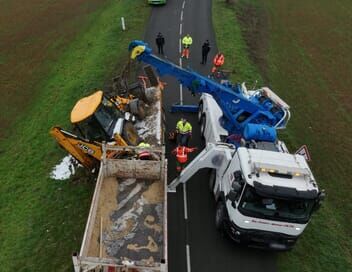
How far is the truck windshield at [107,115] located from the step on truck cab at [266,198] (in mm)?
4375

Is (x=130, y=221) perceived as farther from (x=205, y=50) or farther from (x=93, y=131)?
(x=205, y=50)

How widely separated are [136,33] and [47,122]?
11.4 meters

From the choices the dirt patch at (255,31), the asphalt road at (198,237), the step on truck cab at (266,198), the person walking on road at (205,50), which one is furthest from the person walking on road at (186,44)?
the step on truck cab at (266,198)

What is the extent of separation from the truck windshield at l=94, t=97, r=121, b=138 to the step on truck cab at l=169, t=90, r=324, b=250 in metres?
4.38

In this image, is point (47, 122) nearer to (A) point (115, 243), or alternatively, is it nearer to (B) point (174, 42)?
Result: (A) point (115, 243)

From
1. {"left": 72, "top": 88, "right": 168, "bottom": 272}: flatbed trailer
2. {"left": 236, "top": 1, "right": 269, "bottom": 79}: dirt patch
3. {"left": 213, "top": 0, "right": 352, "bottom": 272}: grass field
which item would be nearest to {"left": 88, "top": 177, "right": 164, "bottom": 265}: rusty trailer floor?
{"left": 72, "top": 88, "right": 168, "bottom": 272}: flatbed trailer

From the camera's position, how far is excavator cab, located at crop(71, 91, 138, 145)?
12.8 meters

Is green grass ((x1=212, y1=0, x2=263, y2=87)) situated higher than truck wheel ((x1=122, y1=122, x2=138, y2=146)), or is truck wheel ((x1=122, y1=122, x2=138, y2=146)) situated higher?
truck wheel ((x1=122, y1=122, x2=138, y2=146))

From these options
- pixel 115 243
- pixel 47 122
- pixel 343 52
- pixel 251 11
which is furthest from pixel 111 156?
pixel 251 11

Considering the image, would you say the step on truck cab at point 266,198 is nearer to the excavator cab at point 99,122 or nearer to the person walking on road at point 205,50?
the excavator cab at point 99,122

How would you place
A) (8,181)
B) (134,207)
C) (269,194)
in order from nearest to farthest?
(269,194), (134,207), (8,181)

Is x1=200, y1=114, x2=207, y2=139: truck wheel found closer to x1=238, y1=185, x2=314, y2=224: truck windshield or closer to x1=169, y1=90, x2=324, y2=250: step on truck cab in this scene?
x1=169, y1=90, x2=324, y2=250: step on truck cab

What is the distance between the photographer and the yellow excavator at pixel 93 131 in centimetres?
1255

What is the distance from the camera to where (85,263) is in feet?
26.0
